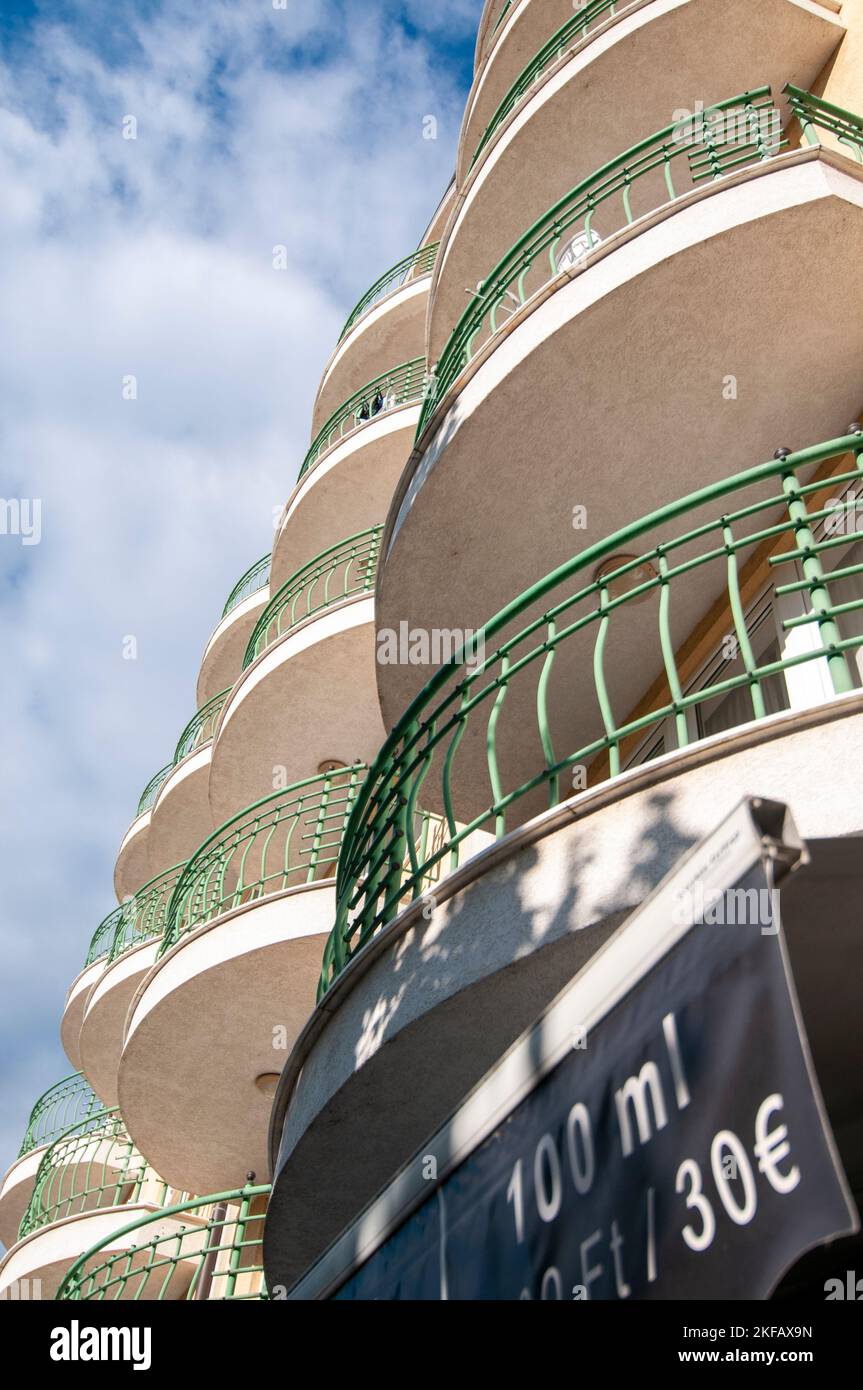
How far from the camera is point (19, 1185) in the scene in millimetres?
24281

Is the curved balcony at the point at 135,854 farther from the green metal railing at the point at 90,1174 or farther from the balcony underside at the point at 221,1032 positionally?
the balcony underside at the point at 221,1032

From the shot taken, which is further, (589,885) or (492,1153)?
(589,885)

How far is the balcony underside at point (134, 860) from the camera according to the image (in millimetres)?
27000

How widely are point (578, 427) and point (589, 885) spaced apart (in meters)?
4.20

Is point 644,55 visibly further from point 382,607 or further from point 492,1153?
point 492,1153

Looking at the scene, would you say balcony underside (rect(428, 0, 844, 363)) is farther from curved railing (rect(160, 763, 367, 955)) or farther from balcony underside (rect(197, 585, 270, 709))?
balcony underside (rect(197, 585, 270, 709))

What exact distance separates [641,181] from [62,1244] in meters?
15.1

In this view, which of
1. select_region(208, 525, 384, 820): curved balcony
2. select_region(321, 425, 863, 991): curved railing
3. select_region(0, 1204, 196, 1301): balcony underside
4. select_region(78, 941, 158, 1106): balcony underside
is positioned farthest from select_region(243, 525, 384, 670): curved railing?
select_region(0, 1204, 196, 1301): balcony underside

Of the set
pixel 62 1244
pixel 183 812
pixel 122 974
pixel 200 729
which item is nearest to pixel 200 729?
pixel 200 729

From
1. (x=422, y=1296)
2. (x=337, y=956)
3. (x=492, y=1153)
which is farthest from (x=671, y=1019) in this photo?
(x=337, y=956)

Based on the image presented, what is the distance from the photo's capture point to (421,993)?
18.6ft

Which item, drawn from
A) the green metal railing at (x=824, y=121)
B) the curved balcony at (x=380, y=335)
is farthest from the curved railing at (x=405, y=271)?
the green metal railing at (x=824, y=121)

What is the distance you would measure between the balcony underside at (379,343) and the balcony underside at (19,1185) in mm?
16285

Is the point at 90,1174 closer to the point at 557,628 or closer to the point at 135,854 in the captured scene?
the point at 135,854
